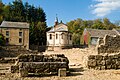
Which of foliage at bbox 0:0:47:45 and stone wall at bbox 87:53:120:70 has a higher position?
foliage at bbox 0:0:47:45

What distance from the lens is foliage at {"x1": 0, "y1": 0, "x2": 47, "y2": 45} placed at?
200ft

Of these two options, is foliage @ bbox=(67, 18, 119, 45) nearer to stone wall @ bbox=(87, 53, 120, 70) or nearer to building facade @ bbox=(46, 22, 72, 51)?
building facade @ bbox=(46, 22, 72, 51)

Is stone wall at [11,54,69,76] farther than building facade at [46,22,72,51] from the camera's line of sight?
No

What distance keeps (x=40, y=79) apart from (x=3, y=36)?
135ft

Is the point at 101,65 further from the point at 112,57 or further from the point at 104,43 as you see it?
the point at 104,43

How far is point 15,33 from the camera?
2080 inches

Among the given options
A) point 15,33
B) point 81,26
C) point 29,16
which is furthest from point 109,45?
point 81,26

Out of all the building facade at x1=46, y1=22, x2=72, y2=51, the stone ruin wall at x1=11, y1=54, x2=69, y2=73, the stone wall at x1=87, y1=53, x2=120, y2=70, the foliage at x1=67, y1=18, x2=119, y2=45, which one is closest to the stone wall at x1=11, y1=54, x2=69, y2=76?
the stone ruin wall at x1=11, y1=54, x2=69, y2=73

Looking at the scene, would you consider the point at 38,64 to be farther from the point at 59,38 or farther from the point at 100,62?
the point at 59,38

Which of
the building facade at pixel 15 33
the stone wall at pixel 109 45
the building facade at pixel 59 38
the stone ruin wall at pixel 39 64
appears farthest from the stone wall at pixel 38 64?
the building facade at pixel 15 33

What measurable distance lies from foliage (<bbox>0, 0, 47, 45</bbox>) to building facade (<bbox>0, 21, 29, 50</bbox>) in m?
6.65

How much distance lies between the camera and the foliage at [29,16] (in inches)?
2402

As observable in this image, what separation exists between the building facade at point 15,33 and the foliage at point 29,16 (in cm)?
665

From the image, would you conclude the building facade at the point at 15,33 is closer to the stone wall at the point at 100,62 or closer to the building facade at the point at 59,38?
the building facade at the point at 59,38
